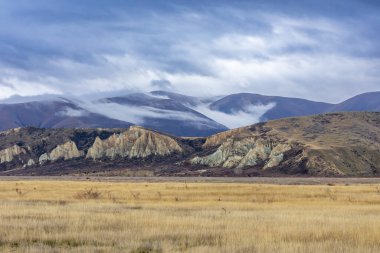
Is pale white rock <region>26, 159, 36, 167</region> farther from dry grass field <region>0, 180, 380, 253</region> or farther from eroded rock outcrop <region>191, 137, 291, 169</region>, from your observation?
dry grass field <region>0, 180, 380, 253</region>

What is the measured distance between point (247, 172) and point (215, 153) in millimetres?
26273

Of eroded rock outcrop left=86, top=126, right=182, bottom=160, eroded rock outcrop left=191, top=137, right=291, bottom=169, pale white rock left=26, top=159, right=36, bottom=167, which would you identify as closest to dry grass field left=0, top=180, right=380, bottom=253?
eroded rock outcrop left=191, top=137, right=291, bottom=169

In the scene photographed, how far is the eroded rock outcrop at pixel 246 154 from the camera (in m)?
163

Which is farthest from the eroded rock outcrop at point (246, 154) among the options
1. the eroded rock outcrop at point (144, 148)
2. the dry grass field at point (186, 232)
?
the dry grass field at point (186, 232)

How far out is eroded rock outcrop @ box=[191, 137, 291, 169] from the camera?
163m

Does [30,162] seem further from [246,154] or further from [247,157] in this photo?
[247,157]

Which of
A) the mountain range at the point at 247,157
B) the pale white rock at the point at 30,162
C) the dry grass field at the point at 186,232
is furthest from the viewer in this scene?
the pale white rock at the point at 30,162

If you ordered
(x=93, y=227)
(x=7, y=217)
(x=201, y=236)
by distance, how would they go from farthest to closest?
(x=7, y=217)
(x=93, y=227)
(x=201, y=236)

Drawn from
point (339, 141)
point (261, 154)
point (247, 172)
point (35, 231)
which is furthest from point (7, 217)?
point (339, 141)

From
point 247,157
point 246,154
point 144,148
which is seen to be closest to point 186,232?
point 247,157

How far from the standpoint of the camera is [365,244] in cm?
2091

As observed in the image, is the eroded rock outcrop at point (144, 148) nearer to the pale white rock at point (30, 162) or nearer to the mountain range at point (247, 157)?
the mountain range at point (247, 157)

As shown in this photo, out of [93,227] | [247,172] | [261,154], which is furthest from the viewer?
[261,154]

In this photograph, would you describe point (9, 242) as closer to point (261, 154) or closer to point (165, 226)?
point (165, 226)
